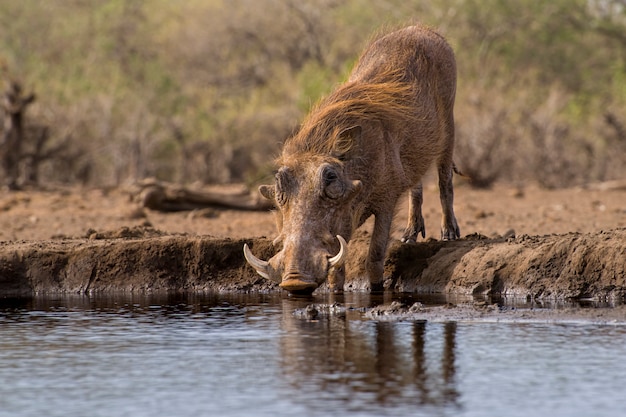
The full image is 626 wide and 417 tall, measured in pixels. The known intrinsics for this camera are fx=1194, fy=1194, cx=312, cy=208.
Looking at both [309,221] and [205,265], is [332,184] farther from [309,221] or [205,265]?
[205,265]

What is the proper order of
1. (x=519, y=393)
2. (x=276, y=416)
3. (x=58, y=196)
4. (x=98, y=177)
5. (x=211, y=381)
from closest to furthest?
1. (x=276, y=416)
2. (x=519, y=393)
3. (x=211, y=381)
4. (x=58, y=196)
5. (x=98, y=177)

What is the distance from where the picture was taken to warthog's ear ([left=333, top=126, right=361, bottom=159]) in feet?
24.3

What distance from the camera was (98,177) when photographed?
20.9 metres

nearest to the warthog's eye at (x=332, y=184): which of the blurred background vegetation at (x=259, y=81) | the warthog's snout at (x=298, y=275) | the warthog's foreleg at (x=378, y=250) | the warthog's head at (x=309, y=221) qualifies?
the warthog's head at (x=309, y=221)

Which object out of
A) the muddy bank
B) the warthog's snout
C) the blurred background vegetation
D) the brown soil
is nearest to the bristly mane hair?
the brown soil

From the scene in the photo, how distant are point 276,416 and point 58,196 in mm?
Answer: 11259

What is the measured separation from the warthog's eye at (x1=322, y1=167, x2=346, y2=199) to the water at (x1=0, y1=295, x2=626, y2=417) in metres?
0.76

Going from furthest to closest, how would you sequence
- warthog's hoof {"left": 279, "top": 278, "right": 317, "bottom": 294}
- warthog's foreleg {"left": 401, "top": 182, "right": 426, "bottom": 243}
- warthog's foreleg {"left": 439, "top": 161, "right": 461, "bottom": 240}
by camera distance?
warthog's foreleg {"left": 439, "top": 161, "right": 461, "bottom": 240}
warthog's foreleg {"left": 401, "top": 182, "right": 426, "bottom": 243}
warthog's hoof {"left": 279, "top": 278, "right": 317, "bottom": 294}

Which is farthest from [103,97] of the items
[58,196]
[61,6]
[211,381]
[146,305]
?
[211,381]

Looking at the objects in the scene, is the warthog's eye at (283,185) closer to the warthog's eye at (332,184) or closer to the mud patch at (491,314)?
the warthog's eye at (332,184)

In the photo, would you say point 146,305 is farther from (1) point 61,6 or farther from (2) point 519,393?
(1) point 61,6

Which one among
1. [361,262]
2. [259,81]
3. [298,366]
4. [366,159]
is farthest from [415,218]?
[259,81]

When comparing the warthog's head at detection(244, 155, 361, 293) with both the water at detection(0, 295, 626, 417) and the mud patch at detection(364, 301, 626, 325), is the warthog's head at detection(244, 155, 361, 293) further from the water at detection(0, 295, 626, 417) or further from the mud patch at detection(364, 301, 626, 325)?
the mud patch at detection(364, 301, 626, 325)

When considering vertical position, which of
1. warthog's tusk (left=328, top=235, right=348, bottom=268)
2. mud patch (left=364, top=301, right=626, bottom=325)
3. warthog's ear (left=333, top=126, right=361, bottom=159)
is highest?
warthog's ear (left=333, top=126, right=361, bottom=159)
